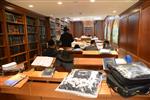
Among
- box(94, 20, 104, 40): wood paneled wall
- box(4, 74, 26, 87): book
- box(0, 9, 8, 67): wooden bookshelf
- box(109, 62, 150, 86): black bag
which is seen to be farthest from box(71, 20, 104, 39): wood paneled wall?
box(109, 62, 150, 86): black bag

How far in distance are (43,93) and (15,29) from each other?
11.6ft

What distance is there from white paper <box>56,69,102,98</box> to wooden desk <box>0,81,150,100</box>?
53 millimetres

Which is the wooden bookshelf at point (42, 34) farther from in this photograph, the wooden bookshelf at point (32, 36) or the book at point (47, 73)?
the book at point (47, 73)

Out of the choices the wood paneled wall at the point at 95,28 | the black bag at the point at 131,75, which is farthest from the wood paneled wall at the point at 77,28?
the black bag at the point at 131,75

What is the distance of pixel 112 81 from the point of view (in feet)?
3.43

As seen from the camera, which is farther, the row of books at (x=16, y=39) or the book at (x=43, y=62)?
the row of books at (x=16, y=39)

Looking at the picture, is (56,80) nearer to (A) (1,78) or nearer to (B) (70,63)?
(A) (1,78)

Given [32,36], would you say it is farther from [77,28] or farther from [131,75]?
[77,28]

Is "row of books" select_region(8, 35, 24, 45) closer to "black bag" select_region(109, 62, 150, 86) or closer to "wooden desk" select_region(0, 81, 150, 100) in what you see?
A: "wooden desk" select_region(0, 81, 150, 100)

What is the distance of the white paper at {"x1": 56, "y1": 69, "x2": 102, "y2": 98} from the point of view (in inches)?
40.5

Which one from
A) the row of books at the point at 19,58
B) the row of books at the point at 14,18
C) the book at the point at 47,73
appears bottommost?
the row of books at the point at 19,58

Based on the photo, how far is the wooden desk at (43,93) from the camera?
1.07 meters

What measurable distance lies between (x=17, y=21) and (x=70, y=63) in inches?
111

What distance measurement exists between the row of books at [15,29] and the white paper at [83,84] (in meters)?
3.35
